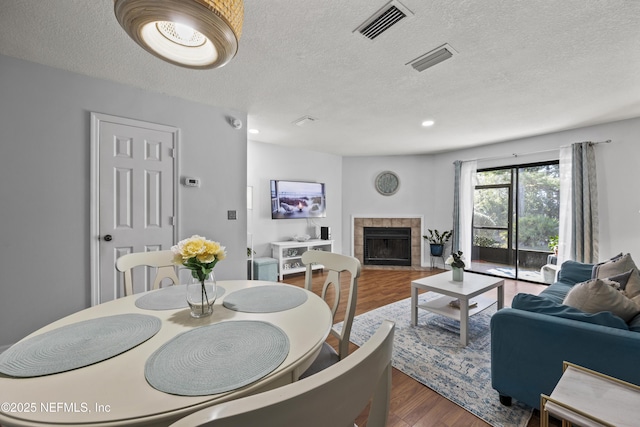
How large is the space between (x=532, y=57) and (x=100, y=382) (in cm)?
305

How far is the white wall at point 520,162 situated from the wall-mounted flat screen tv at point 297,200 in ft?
2.70

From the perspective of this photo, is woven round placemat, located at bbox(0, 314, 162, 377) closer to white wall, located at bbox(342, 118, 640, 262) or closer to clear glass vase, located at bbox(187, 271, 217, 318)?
clear glass vase, located at bbox(187, 271, 217, 318)

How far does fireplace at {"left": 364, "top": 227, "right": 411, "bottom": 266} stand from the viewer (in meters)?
5.62

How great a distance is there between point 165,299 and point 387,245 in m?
5.00

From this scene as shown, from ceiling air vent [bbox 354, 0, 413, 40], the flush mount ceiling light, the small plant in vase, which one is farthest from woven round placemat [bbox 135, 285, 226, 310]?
the small plant in vase

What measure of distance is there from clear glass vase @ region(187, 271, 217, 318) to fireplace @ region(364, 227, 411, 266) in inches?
191

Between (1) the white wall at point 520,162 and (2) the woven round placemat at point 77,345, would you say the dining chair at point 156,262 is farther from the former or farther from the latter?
(1) the white wall at point 520,162

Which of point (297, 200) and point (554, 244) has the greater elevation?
point (297, 200)

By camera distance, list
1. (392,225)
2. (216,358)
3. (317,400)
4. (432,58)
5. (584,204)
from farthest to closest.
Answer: (392,225) < (584,204) < (432,58) < (216,358) < (317,400)

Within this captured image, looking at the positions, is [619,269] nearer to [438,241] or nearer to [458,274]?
[458,274]

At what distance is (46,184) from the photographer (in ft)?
7.12

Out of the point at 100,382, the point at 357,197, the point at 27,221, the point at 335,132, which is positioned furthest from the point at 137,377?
the point at 357,197

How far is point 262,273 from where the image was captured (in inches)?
152

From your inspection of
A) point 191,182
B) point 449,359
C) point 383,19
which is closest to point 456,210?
point 449,359
